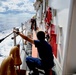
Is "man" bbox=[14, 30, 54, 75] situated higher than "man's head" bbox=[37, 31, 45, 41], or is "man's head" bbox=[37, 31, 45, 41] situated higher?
"man's head" bbox=[37, 31, 45, 41]

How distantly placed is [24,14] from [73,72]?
24.3ft

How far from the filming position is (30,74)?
1.95 meters

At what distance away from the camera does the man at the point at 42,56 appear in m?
1.85

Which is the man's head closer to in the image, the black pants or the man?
the man

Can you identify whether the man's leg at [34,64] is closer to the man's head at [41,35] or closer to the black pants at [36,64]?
the black pants at [36,64]

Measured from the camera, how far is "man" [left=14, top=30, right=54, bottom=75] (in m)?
1.85

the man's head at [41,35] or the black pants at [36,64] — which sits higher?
the man's head at [41,35]

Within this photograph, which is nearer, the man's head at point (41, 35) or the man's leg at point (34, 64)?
the man's head at point (41, 35)

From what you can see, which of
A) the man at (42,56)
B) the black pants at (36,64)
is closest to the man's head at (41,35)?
the man at (42,56)

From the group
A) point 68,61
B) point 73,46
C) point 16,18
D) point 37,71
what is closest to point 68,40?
point 73,46

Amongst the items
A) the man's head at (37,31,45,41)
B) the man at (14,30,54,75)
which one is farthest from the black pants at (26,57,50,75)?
the man's head at (37,31,45,41)

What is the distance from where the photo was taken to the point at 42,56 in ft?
6.30

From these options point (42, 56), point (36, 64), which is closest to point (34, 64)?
point (36, 64)

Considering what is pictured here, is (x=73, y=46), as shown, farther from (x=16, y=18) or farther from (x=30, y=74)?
(x=16, y=18)
